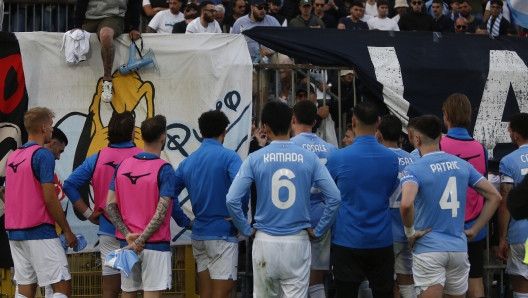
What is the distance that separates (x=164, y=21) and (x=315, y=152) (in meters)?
5.79

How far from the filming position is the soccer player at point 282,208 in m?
6.45

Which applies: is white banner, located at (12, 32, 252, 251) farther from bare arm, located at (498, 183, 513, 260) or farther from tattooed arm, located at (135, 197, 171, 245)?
bare arm, located at (498, 183, 513, 260)

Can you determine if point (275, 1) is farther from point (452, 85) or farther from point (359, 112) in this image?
point (359, 112)

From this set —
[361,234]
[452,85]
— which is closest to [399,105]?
[452,85]

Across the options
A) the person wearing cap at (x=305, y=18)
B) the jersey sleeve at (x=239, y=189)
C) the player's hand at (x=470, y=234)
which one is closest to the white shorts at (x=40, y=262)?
the jersey sleeve at (x=239, y=189)

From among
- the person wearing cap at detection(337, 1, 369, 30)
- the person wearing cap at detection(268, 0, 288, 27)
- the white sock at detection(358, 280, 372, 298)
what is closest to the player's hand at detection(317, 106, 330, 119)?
the white sock at detection(358, 280, 372, 298)

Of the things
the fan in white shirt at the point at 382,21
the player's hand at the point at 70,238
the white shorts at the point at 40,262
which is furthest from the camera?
the fan in white shirt at the point at 382,21

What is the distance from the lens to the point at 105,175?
24.9 ft

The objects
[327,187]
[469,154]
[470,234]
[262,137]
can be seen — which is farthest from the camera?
[262,137]

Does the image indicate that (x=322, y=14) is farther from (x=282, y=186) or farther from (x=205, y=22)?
(x=282, y=186)

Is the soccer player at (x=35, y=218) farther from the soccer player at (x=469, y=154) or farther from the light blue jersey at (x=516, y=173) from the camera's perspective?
the light blue jersey at (x=516, y=173)

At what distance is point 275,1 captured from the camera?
1316cm

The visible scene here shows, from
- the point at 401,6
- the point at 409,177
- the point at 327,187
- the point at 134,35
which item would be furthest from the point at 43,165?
the point at 401,6

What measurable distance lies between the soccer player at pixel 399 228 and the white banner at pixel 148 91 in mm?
1963
